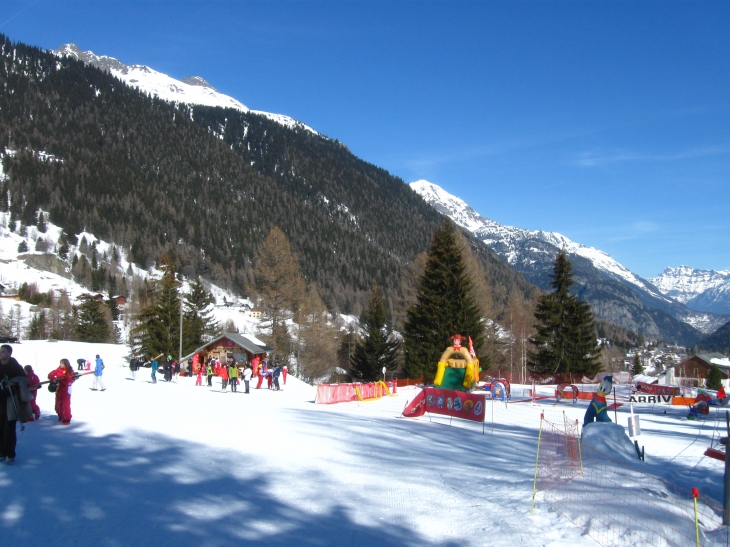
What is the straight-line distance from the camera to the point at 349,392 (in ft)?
89.9

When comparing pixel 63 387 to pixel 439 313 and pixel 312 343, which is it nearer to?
pixel 439 313

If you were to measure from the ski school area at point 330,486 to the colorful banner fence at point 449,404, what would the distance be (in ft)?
9.79

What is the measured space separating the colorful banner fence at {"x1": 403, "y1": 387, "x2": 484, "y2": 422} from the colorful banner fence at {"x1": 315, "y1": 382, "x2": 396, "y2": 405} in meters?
5.57


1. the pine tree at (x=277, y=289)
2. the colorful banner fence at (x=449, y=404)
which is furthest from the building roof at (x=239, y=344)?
the colorful banner fence at (x=449, y=404)

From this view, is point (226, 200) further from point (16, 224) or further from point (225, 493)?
point (225, 493)

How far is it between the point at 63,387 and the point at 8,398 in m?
4.42

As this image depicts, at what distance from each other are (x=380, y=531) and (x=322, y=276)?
16154cm

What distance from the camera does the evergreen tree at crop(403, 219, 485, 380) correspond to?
1686 inches

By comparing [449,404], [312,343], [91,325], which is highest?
[91,325]

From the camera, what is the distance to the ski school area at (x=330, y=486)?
6.27 meters

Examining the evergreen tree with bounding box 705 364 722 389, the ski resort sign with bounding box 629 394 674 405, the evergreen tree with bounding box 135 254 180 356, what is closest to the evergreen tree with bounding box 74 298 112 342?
the evergreen tree with bounding box 135 254 180 356

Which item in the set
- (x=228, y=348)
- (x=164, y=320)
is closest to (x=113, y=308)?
(x=164, y=320)

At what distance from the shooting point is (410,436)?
1399 centimetres

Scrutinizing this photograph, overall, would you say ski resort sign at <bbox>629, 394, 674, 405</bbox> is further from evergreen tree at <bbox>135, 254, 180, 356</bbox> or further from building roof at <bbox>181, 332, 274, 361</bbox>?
evergreen tree at <bbox>135, 254, 180, 356</bbox>
